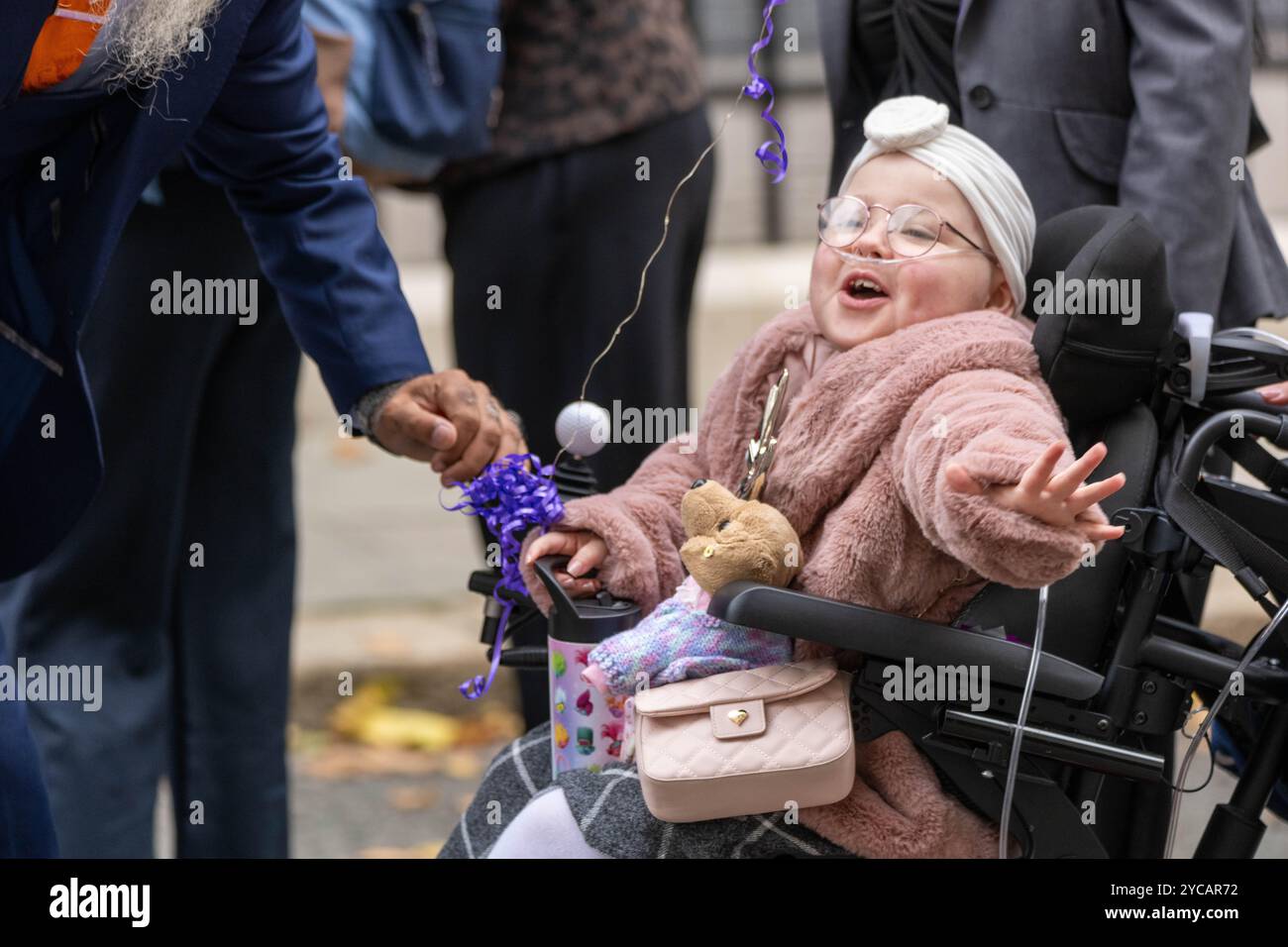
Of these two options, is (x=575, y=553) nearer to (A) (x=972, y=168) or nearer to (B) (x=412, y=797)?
(A) (x=972, y=168)

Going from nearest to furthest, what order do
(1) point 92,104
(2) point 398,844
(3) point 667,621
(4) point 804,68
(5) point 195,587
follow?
(3) point 667,621 → (1) point 92,104 → (5) point 195,587 → (2) point 398,844 → (4) point 804,68

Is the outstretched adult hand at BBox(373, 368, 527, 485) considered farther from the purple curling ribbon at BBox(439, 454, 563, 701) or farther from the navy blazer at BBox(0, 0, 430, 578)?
the purple curling ribbon at BBox(439, 454, 563, 701)

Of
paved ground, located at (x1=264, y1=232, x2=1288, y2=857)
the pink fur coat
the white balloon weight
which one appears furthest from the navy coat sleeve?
paved ground, located at (x1=264, y1=232, x2=1288, y2=857)

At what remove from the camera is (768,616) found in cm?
189

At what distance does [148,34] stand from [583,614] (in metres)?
0.85

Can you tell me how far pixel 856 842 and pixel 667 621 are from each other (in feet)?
1.07

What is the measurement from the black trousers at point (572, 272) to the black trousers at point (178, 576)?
501mm

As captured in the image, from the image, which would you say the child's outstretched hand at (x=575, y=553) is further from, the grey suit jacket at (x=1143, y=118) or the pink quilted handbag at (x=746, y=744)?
the grey suit jacket at (x=1143, y=118)

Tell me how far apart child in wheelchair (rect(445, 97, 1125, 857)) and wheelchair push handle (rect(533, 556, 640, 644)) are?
2 cm

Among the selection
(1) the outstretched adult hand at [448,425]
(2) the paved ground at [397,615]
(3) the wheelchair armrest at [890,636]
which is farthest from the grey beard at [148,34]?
(2) the paved ground at [397,615]

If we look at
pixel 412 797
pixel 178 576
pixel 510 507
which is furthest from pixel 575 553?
pixel 412 797

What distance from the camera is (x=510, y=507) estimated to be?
221 cm
